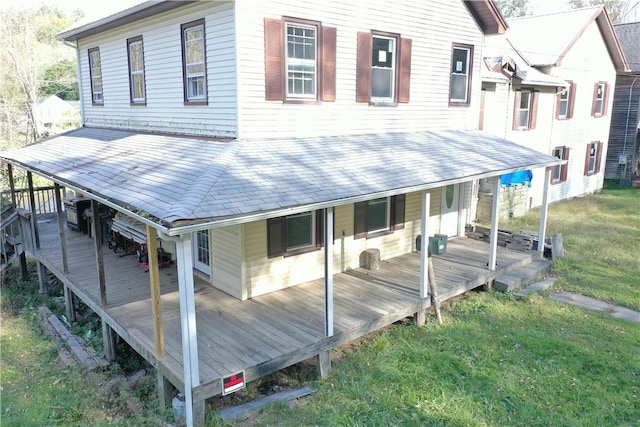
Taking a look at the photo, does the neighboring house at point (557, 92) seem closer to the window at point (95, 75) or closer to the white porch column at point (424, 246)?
the white porch column at point (424, 246)

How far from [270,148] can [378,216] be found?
3.76 m

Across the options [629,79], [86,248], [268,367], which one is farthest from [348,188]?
[629,79]

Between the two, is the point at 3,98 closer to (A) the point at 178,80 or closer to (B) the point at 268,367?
(A) the point at 178,80

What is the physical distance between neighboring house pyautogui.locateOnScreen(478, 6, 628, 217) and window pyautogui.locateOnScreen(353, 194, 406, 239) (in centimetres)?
699

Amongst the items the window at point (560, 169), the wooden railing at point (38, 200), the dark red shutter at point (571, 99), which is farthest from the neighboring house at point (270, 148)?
the dark red shutter at point (571, 99)

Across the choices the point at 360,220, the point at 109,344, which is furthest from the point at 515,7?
the point at 109,344

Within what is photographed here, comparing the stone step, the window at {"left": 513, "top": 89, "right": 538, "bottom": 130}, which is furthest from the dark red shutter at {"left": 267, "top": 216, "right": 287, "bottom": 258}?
the window at {"left": 513, "top": 89, "right": 538, "bottom": 130}

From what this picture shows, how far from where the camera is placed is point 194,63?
9234 mm

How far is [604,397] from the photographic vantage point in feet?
22.4

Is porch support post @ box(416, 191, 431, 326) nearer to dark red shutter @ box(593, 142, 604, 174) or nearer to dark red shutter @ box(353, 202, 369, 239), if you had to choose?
dark red shutter @ box(353, 202, 369, 239)

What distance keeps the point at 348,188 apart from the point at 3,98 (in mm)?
26800

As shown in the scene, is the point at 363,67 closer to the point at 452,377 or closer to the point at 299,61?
the point at 299,61

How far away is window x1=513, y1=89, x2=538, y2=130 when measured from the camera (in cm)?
1820

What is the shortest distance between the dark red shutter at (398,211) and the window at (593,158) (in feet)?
52.5
